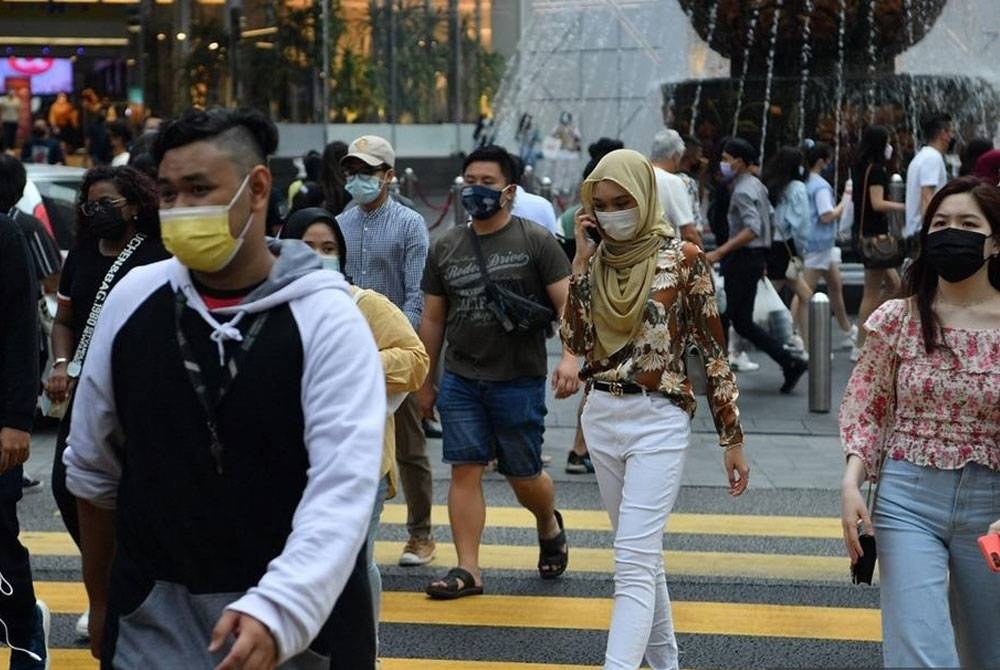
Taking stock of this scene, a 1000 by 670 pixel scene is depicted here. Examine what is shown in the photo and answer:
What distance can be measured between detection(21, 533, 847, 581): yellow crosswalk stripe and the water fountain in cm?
1096

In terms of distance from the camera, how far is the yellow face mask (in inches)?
126

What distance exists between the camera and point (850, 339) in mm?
14273

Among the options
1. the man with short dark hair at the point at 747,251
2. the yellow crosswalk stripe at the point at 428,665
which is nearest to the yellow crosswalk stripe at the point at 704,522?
the yellow crosswalk stripe at the point at 428,665

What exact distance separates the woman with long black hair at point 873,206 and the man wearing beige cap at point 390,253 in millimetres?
6045

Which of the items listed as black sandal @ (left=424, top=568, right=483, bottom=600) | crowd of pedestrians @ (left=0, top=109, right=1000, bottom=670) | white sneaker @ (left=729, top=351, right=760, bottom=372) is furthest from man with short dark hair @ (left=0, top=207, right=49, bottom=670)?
white sneaker @ (left=729, top=351, right=760, bottom=372)

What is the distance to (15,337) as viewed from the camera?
5.45 meters

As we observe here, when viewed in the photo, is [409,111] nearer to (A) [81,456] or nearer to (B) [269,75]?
(B) [269,75]

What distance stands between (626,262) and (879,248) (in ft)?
26.0

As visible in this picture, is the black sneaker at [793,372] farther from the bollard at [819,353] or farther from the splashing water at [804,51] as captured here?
the splashing water at [804,51]

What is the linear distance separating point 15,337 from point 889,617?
8.99ft

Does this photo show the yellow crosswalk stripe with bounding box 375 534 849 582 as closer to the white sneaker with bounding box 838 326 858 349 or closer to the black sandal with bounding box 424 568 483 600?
the black sandal with bounding box 424 568 483 600

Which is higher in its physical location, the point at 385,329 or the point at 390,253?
the point at 385,329

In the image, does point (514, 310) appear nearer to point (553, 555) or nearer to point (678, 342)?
point (553, 555)

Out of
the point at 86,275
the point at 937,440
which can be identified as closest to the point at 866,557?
the point at 937,440
